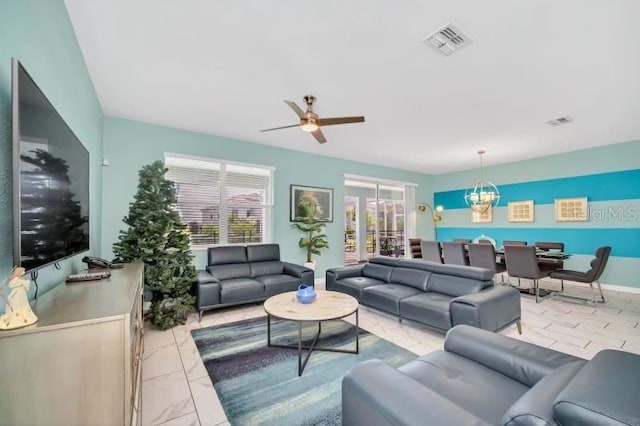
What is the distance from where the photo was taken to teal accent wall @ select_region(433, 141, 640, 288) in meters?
5.06

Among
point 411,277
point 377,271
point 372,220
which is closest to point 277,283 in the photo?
Answer: point 377,271

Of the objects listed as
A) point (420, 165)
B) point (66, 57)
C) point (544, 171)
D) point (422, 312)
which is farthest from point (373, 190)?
point (66, 57)

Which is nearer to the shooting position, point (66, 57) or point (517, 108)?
point (66, 57)

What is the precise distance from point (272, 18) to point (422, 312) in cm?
313

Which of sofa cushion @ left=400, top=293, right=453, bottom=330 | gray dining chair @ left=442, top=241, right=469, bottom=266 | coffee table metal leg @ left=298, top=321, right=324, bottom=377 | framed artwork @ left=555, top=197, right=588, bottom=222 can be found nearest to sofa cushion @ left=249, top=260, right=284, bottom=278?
coffee table metal leg @ left=298, top=321, right=324, bottom=377

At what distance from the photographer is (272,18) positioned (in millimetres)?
2070

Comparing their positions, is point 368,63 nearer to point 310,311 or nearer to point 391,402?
point 310,311

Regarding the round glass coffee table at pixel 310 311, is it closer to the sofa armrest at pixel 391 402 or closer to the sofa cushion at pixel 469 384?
the sofa cushion at pixel 469 384

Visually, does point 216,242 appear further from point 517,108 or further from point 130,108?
A: point 517,108

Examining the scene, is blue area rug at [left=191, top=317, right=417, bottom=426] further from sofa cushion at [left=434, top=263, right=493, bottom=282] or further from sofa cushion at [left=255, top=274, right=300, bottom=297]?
sofa cushion at [left=434, top=263, right=493, bottom=282]

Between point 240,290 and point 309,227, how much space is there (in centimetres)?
207

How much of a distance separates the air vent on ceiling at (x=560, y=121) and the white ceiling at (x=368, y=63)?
10 cm

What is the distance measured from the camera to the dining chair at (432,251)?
533cm

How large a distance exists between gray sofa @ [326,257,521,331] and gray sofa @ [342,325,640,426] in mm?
1011
